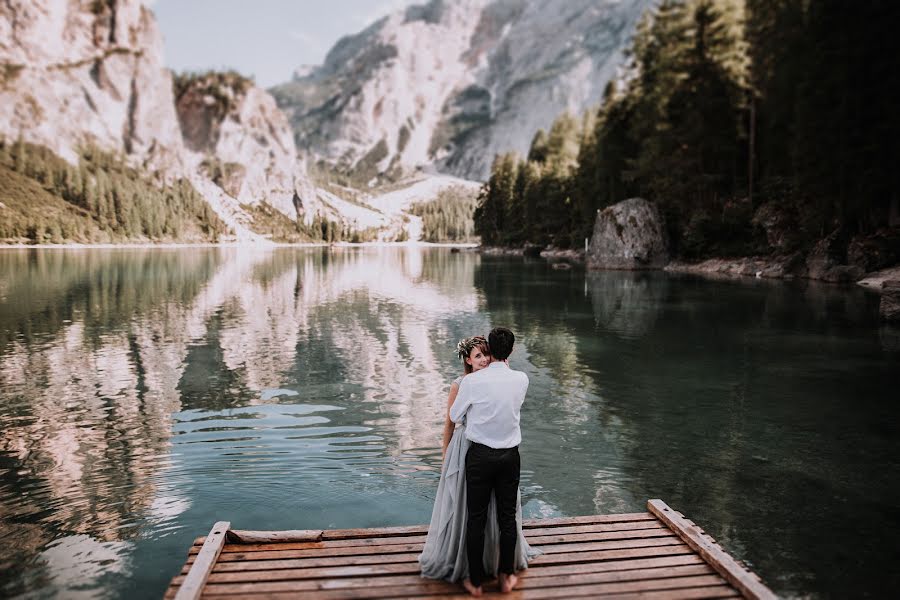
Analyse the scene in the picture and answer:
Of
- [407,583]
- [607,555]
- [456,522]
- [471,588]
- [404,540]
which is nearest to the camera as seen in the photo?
[471,588]

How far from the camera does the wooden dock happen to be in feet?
17.6

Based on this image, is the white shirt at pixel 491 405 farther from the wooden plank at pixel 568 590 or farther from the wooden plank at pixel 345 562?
the wooden plank at pixel 345 562

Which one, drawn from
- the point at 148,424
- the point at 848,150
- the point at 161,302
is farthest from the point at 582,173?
the point at 148,424

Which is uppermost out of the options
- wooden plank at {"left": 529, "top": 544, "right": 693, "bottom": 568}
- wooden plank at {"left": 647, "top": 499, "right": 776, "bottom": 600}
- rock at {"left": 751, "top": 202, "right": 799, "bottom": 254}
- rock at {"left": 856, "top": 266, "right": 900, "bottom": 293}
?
rock at {"left": 751, "top": 202, "right": 799, "bottom": 254}

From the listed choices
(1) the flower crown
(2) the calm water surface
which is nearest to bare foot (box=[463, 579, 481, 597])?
(1) the flower crown

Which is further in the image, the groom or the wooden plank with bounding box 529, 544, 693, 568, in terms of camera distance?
the wooden plank with bounding box 529, 544, 693, 568

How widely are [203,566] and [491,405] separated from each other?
308 cm

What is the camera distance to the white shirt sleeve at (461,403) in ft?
18.2

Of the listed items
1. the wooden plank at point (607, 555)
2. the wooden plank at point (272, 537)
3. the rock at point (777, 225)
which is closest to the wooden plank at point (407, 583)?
the wooden plank at point (607, 555)

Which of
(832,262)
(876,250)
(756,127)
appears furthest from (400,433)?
(756,127)

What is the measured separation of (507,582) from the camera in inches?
215

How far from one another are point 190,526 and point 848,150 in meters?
42.3

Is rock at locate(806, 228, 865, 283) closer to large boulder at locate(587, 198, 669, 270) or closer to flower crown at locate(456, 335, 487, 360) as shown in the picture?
large boulder at locate(587, 198, 669, 270)

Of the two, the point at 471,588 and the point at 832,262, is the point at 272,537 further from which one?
the point at 832,262
